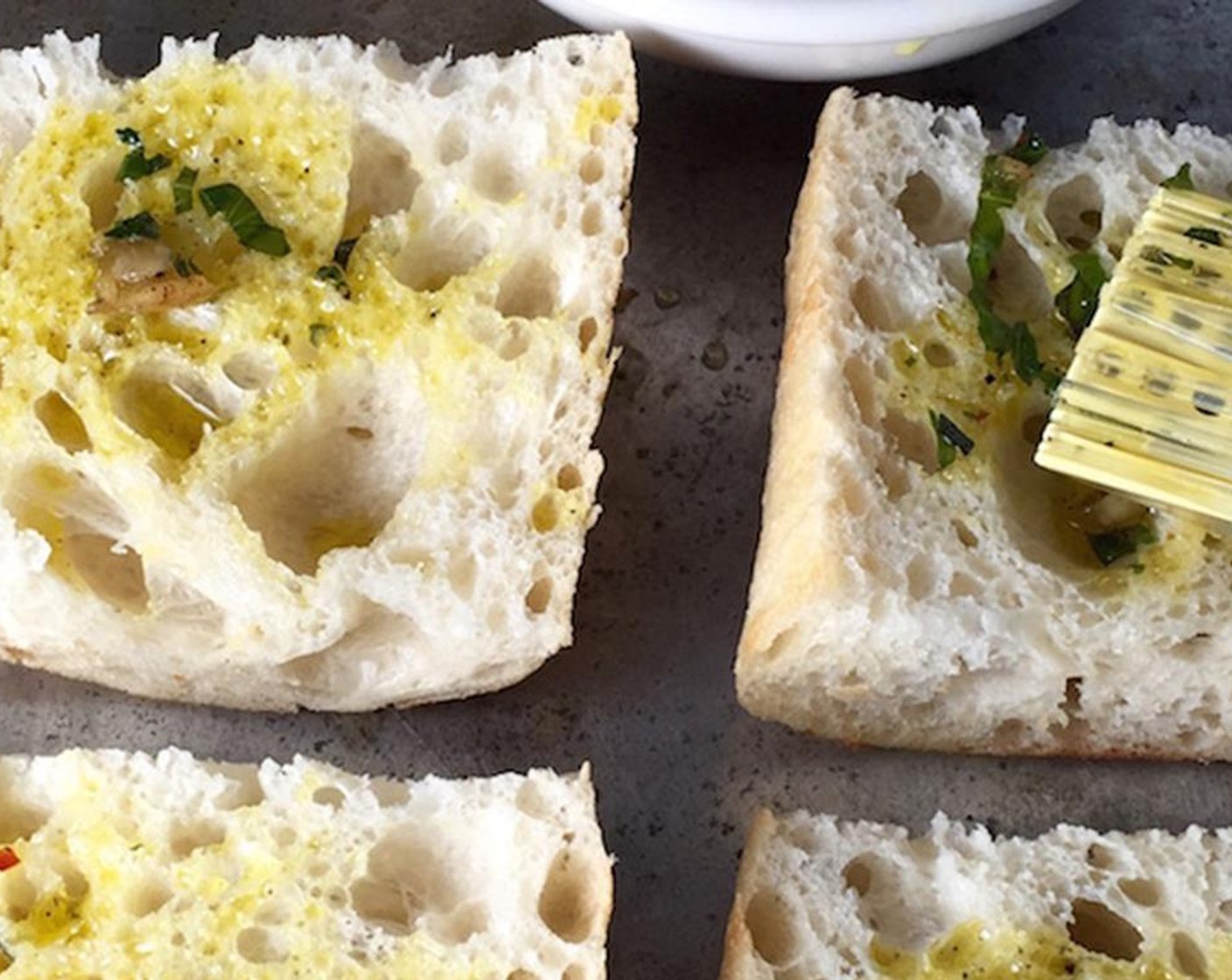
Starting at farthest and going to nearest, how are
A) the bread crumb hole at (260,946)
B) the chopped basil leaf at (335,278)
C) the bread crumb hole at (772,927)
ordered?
the chopped basil leaf at (335,278), the bread crumb hole at (772,927), the bread crumb hole at (260,946)

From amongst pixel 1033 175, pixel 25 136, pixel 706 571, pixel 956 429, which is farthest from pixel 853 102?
pixel 25 136

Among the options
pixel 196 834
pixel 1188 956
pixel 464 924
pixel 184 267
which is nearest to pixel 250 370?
pixel 184 267

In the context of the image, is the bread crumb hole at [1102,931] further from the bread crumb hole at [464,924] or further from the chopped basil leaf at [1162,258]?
the chopped basil leaf at [1162,258]

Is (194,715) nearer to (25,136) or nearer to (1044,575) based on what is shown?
(25,136)

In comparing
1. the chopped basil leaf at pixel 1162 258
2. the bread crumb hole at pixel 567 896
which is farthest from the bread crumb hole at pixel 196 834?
the chopped basil leaf at pixel 1162 258

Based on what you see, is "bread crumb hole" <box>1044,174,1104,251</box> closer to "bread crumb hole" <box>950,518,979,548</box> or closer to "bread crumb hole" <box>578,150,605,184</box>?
"bread crumb hole" <box>950,518,979,548</box>

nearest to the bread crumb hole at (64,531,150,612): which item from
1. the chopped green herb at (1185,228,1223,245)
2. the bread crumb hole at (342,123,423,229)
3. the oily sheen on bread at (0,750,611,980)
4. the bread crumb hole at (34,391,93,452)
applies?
the bread crumb hole at (34,391,93,452)

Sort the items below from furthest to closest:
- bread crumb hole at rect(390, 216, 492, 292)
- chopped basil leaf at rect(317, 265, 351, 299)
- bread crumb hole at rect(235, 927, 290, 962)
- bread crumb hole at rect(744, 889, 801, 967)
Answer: bread crumb hole at rect(390, 216, 492, 292) → chopped basil leaf at rect(317, 265, 351, 299) → bread crumb hole at rect(744, 889, 801, 967) → bread crumb hole at rect(235, 927, 290, 962)
